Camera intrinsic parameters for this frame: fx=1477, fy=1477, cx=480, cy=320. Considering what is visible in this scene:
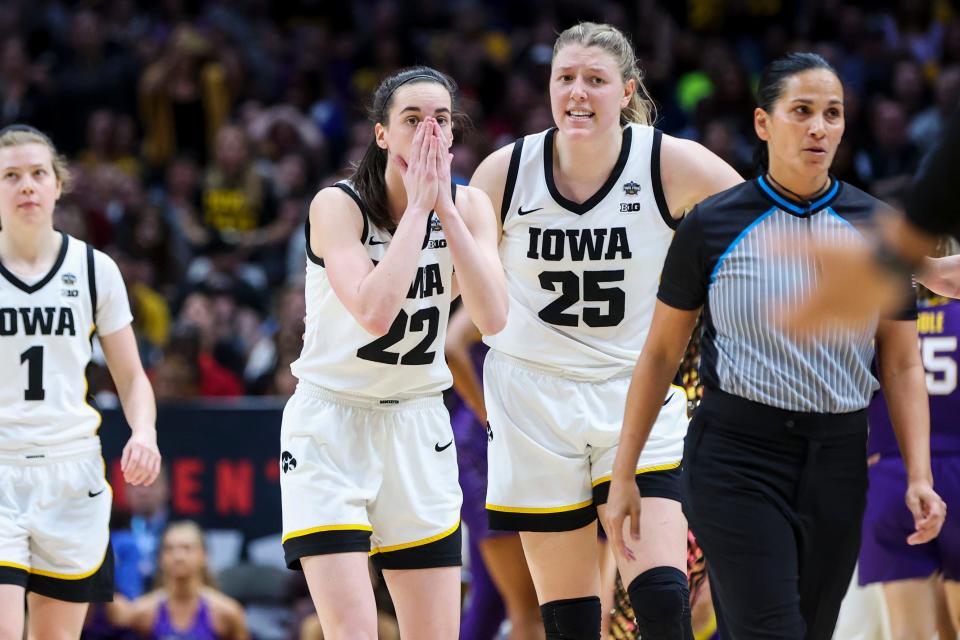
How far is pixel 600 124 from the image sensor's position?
5.43m

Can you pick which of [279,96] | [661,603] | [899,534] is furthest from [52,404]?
[279,96]

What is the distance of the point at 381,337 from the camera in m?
5.10

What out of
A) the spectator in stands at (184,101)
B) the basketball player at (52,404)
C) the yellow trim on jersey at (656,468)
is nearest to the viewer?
the yellow trim on jersey at (656,468)

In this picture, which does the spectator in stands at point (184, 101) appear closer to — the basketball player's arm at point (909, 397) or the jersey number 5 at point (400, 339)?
the jersey number 5 at point (400, 339)

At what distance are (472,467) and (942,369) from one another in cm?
224

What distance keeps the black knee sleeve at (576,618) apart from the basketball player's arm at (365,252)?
4.14 ft

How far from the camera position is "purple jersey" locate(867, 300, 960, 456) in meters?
6.70

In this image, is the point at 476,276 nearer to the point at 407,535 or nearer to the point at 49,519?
the point at 407,535

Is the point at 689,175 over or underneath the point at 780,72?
underneath

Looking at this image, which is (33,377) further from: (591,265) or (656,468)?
(656,468)

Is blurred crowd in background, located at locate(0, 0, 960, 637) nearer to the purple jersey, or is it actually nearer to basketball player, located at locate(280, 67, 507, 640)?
the purple jersey

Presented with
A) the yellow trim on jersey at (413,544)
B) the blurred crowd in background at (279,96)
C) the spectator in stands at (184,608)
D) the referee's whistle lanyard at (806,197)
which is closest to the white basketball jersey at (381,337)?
the yellow trim on jersey at (413,544)

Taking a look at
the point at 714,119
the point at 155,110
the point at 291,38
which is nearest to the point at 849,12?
the point at 714,119

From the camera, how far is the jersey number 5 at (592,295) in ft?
17.7
